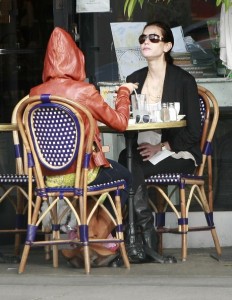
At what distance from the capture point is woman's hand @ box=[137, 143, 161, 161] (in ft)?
28.3

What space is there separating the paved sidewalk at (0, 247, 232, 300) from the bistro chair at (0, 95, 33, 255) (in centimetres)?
28

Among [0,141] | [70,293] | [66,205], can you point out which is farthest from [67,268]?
[0,141]

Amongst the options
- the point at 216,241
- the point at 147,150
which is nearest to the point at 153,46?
the point at 147,150

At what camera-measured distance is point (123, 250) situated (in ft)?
26.6

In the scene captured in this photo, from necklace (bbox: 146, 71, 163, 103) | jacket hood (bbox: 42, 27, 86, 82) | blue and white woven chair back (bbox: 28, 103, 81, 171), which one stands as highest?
jacket hood (bbox: 42, 27, 86, 82)

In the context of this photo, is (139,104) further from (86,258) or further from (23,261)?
(23,261)

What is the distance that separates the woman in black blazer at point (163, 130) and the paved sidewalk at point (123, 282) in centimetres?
36

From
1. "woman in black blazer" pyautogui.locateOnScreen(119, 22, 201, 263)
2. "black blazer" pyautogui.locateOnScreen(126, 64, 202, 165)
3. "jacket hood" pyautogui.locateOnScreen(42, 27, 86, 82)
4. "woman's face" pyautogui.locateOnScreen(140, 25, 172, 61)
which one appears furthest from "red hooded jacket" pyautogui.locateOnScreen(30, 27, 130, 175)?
"woman's face" pyautogui.locateOnScreen(140, 25, 172, 61)

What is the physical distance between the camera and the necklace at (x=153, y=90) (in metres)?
8.74

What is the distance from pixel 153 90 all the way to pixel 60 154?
1.17m

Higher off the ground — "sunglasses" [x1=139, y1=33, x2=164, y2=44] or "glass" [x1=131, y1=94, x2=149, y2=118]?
"sunglasses" [x1=139, y1=33, x2=164, y2=44]

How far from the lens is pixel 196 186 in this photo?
869 cm

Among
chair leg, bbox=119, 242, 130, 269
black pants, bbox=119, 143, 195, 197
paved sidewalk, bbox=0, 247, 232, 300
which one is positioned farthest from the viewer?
black pants, bbox=119, 143, 195, 197

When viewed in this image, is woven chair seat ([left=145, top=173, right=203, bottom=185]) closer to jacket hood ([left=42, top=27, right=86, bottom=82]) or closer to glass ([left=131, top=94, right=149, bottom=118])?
glass ([left=131, top=94, right=149, bottom=118])
